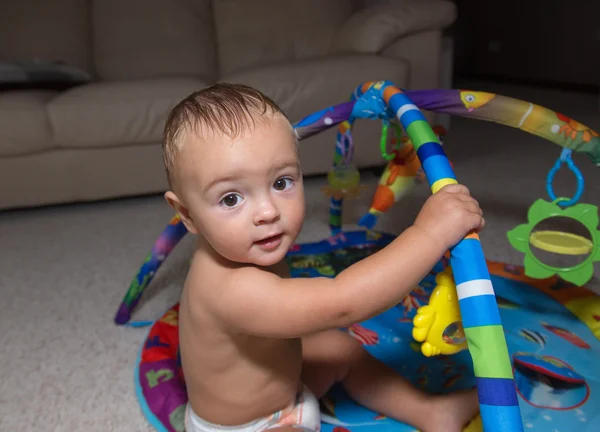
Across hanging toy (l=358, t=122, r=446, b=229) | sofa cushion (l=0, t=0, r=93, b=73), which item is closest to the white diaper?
hanging toy (l=358, t=122, r=446, b=229)

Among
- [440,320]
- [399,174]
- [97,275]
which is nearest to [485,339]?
[440,320]

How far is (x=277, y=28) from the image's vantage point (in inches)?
95.1

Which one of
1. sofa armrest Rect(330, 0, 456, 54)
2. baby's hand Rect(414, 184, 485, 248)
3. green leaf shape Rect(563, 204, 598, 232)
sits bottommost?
green leaf shape Rect(563, 204, 598, 232)

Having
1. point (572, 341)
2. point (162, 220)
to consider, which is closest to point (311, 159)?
point (162, 220)

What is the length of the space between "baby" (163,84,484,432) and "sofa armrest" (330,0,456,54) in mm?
1420

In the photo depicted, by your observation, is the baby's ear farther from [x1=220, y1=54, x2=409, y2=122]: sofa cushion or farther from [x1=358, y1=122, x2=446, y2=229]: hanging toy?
[x1=220, y1=54, x2=409, y2=122]: sofa cushion

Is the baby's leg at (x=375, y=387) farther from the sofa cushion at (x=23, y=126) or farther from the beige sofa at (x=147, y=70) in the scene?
the sofa cushion at (x=23, y=126)

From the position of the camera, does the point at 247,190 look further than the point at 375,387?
No

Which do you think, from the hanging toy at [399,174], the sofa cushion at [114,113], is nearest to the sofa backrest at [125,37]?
the sofa cushion at [114,113]

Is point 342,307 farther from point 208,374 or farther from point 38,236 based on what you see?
point 38,236

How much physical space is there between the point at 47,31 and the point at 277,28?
980 mm

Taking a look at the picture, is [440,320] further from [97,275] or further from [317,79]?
[317,79]

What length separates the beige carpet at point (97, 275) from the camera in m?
1.01

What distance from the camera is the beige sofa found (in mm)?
1804
